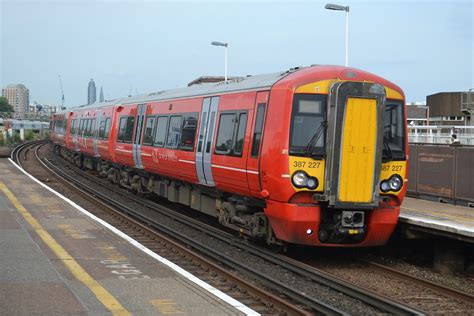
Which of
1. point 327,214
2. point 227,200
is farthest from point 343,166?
point 227,200

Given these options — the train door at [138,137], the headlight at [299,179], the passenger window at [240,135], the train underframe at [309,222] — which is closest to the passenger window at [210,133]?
the train underframe at [309,222]

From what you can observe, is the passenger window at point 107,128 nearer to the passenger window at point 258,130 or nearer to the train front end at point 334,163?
the passenger window at point 258,130

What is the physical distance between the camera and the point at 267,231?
10.1m

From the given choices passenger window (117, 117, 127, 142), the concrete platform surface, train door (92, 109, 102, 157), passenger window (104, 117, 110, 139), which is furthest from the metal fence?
train door (92, 109, 102, 157)

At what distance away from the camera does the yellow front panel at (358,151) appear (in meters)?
9.09

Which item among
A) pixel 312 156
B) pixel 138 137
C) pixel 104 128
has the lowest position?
pixel 312 156

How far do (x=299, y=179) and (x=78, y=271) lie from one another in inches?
137

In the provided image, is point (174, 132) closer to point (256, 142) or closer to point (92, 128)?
point (256, 142)

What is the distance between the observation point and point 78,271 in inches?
307

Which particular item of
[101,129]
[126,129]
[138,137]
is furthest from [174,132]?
[101,129]

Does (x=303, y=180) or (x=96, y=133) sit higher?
(x=96, y=133)

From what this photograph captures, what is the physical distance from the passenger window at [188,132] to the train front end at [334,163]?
12.5ft

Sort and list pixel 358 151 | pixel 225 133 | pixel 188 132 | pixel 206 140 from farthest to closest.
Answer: pixel 188 132 → pixel 206 140 → pixel 225 133 → pixel 358 151

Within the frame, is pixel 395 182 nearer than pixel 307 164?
No
